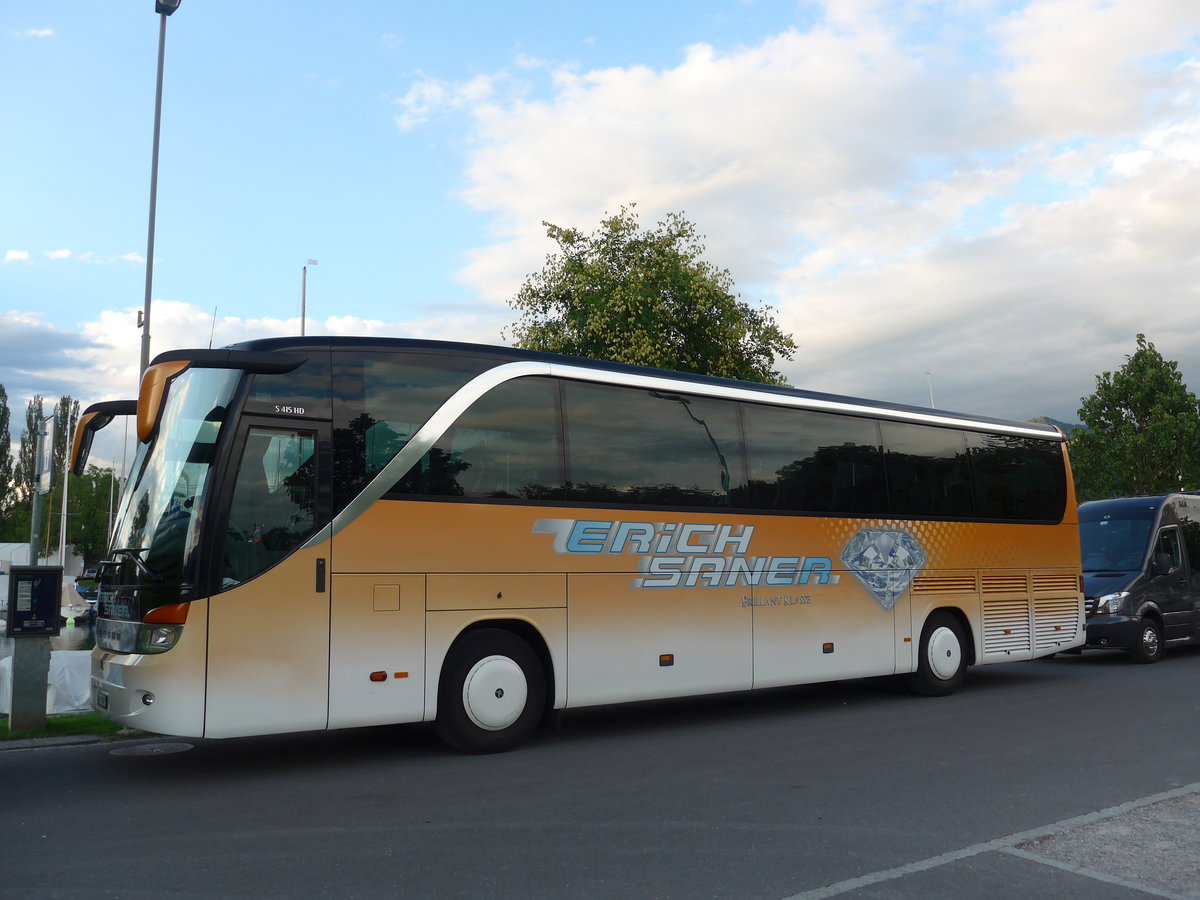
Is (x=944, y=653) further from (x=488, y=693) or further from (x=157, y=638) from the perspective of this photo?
(x=157, y=638)

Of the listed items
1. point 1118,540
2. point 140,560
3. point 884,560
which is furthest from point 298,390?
point 1118,540

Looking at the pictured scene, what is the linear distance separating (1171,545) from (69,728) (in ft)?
55.8

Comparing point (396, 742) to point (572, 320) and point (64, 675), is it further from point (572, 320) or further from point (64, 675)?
point (572, 320)

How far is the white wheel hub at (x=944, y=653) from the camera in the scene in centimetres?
1299

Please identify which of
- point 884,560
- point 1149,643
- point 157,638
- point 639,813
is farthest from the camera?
point 1149,643

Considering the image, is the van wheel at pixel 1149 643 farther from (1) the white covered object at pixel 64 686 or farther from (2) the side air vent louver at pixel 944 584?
(1) the white covered object at pixel 64 686

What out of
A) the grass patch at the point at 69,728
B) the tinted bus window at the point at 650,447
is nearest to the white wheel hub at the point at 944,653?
the tinted bus window at the point at 650,447

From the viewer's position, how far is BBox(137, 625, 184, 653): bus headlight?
7676mm

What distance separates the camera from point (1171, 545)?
1792 cm

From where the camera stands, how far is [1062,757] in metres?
8.55

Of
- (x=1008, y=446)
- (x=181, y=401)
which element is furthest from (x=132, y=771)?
(x=1008, y=446)

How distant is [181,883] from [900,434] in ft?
33.0

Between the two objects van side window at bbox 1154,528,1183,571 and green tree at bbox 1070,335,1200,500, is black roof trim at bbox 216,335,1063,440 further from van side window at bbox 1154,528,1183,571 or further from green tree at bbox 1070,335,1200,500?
green tree at bbox 1070,335,1200,500

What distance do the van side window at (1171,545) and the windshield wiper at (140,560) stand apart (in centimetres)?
1616
